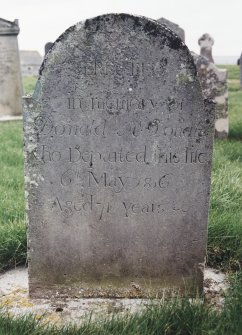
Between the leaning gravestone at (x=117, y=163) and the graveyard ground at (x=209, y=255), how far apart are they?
1.55 ft

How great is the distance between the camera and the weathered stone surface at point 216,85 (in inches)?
325

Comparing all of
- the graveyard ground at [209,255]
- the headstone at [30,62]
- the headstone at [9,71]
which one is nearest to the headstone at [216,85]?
the graveyard ground at [209,255]

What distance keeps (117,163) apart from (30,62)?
236 ft

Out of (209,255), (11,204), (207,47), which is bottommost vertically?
(209,255)

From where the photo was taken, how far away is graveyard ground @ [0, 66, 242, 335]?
8.59 ft

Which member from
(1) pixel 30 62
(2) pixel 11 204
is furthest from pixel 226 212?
(1) pixel 30 62

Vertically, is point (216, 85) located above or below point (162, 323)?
above

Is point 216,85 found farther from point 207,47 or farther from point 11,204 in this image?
point 207,47

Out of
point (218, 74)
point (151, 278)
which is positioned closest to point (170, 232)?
point (151, 278)

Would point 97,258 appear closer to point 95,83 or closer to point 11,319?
point 11,319

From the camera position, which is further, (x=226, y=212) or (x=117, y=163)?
(x=226, y=212)

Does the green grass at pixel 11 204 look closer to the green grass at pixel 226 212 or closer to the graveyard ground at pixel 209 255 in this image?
the graveyard ground at pixel 209 255

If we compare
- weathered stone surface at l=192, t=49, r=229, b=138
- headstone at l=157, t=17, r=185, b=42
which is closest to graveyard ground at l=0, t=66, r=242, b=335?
weathered stone surface at l=192, t=49, r=229, b=138

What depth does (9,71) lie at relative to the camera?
11.1 metres
